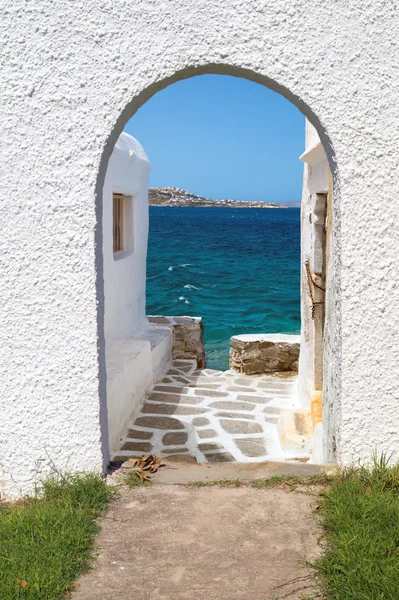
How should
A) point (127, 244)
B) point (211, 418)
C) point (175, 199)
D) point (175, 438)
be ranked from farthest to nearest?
1. point (175, 199)
2. point (127, 244)
3. point (211, 418)
4. point (175, 438)

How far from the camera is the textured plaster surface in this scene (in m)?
3.24

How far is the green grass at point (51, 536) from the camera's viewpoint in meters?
2.62

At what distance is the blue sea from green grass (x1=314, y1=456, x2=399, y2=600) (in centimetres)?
1211

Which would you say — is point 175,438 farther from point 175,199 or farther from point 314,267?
point 175,199

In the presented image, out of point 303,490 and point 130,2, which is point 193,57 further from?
point 303,490

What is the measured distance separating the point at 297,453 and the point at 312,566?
137 inches

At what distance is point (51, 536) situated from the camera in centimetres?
290

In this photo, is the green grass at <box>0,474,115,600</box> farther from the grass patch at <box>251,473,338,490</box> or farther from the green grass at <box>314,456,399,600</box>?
the green grass at <box>314,456,399,600</box>

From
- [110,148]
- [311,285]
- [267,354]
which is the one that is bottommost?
[267,354]

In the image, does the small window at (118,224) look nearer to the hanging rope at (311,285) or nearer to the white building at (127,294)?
the white building at (127,294)

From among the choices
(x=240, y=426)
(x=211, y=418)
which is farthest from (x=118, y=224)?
(x=240, y=426)

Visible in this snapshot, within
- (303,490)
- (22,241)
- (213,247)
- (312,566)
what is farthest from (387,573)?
(213,247)

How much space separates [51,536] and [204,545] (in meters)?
0.75

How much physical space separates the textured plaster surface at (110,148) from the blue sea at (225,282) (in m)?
12.1
